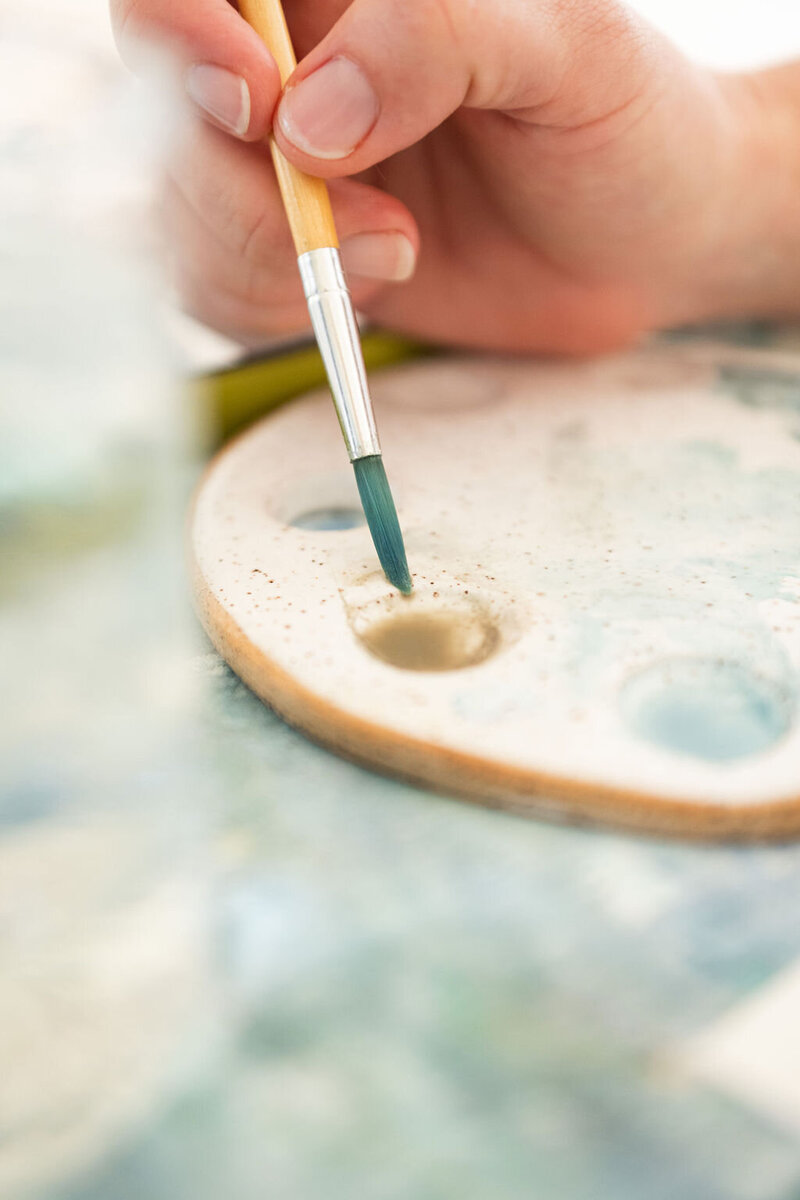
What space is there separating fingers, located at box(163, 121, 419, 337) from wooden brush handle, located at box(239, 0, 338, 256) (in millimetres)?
67

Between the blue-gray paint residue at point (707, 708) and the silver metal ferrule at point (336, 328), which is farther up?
the silver metal ferrule at point (336, 328)

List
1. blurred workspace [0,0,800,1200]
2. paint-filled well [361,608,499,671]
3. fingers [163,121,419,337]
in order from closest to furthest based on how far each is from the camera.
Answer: blurred workspace [0,0,800,1200] → paint-filled well [361,608,499,671] → fingers [163,121,419,337]

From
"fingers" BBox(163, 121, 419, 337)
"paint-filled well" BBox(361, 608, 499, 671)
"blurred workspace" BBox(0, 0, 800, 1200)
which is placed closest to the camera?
"blurred workspace" BBox(0, 0, 800, 1200)

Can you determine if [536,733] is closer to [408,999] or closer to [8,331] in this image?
[408,999]

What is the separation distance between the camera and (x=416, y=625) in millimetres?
350

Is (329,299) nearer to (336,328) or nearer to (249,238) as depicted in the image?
(336,328)

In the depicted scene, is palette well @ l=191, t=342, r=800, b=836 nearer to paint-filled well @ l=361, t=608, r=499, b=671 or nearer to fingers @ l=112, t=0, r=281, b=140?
paint-filled well @ l=361, t=608, r=499, b=671

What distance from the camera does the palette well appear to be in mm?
276

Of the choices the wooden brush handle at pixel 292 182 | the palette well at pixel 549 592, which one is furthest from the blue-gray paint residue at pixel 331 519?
the wooden brush handle at pixel 292 182

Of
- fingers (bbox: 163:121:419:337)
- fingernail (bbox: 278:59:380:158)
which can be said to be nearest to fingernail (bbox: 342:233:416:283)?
fingers (bbox: 163:121:419:337)

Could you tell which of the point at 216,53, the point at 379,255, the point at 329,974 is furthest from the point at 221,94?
the point at 329,974

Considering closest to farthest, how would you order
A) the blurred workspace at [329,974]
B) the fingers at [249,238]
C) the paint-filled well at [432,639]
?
the blurred workspace at [329,974], the paint-filled well at [432,639], the fingers at [249,238]

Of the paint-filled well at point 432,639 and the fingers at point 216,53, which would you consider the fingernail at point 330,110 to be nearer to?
the fingers at point 216,53

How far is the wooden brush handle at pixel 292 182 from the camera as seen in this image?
0.41 metres
